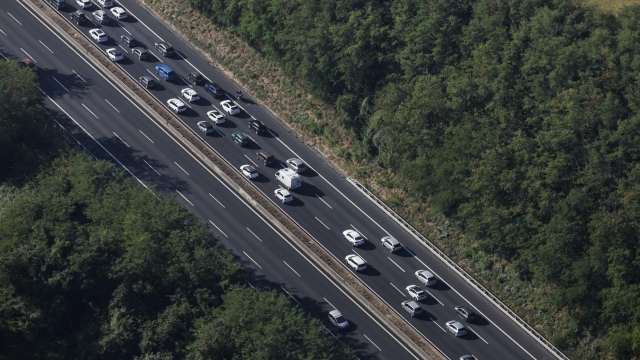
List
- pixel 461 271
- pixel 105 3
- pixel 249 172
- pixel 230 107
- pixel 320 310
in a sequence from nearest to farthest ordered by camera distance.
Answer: pixel 320 310 → pixel 461 271 → pixel 249 172 → pixel 230 107 → pixel 105 3

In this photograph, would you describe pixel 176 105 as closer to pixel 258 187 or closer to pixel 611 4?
pixel 258 187

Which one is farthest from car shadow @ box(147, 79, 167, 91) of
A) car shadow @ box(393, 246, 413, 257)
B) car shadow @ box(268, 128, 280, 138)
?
car shadow @ box(393, 246, 413, 257)

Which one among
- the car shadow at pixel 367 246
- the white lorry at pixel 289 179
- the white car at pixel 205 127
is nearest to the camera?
the car shadow at pixel 367 246

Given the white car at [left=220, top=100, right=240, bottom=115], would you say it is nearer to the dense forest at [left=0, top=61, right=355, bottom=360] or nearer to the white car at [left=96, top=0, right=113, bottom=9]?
the dense forest at [left=0, top=61, right=355, bottom=360]

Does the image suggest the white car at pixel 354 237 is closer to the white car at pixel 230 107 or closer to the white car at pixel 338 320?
the white car at pixel 338 320

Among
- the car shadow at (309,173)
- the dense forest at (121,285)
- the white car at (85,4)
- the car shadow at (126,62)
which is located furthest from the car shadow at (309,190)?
the white car at (85,4)

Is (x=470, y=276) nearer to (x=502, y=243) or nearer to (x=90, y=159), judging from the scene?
(x=502, y=243)

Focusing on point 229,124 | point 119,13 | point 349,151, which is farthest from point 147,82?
point 349,151
